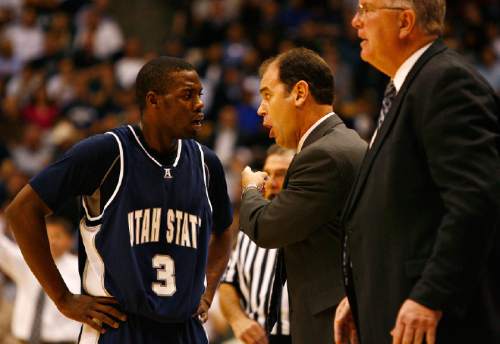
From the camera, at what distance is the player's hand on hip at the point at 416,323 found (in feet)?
9.19

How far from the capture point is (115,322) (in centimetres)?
376

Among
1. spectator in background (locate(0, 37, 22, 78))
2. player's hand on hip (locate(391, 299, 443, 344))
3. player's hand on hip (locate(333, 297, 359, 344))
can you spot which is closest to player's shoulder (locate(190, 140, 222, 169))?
player's hand on hip (locate(333, 297, 359, 344))

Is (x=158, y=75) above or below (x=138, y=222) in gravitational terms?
above

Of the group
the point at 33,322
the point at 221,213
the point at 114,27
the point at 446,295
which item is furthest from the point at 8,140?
the point at 446,295

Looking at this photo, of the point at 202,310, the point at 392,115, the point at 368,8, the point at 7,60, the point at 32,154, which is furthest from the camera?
the point at 7,60

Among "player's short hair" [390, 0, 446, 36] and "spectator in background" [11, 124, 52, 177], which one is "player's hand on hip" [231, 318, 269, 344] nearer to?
"player's short hair" [390, 0, 446, 36]

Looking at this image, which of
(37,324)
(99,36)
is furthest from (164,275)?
(99,36)

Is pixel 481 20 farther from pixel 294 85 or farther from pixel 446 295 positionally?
pixel 446 295

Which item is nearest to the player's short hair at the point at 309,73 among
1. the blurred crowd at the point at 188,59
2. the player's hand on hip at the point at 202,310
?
the player's hand on hip at the point at 202,310

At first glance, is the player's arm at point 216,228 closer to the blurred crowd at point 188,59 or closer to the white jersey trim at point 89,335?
the white jersey trim at point 89,335

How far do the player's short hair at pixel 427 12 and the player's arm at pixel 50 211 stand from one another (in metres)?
1.42

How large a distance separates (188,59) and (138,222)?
8998 millimetres

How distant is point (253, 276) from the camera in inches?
198

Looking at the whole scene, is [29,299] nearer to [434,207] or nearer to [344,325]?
[344,325]
